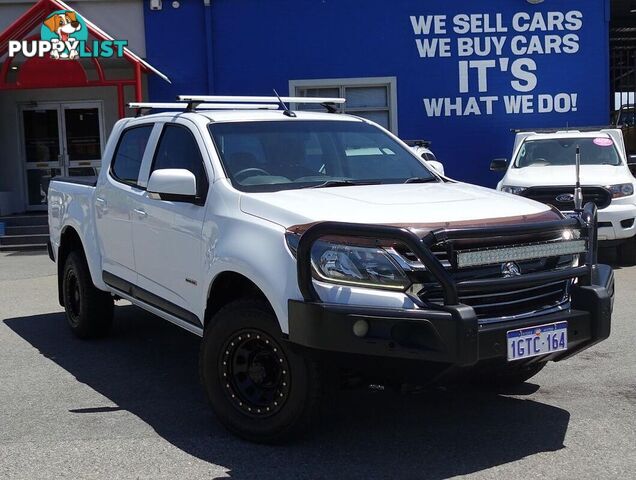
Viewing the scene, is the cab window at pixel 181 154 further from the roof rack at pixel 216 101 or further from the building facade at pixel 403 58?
the building facade at pixel 403 58

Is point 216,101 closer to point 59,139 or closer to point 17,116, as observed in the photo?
point 59,139

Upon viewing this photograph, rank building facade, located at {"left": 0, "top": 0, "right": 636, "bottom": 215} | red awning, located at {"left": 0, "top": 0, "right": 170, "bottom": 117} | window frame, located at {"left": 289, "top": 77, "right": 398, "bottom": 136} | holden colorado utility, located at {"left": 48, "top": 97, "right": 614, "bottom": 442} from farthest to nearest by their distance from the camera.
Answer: window frame, located at {"left": 289, "top": 77, "right": 398, "bottom": 136} → building facade, located at {"left": 0, "top": 0, "right": 636, "bottom": 215} → red awning, located at {"left": 0, "top": 0, "right": 170, "bottom": 117} → holden colorado utility, located at {"left": 48, "top": 97, "right": 614, "bottom": 442}

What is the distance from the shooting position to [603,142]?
12.4m

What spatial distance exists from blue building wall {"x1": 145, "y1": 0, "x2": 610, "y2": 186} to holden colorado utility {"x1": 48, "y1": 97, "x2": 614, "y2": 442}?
11.1 meters

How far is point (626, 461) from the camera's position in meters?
4.27

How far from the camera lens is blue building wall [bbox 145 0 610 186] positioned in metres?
16.6

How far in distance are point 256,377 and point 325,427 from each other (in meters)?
0.59

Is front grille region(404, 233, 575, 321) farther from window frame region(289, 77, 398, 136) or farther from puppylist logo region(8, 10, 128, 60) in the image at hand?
window frame region(289, 77, 398, 136)

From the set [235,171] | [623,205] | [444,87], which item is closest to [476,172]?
[444,87]

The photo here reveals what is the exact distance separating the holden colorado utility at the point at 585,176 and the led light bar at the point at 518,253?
656cm

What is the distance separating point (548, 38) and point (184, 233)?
13407mm

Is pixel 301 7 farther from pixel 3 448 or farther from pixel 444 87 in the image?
pixel 3 448

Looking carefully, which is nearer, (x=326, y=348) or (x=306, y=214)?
(x=326, y=348)

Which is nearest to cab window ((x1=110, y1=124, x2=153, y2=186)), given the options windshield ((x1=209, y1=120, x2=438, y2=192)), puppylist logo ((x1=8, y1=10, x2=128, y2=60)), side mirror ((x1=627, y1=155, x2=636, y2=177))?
windshield ((x1=209, y1=120, x2=438, y2=192))
